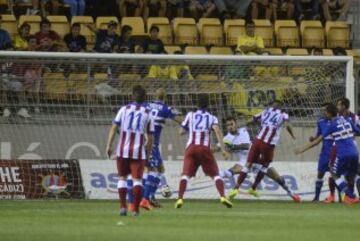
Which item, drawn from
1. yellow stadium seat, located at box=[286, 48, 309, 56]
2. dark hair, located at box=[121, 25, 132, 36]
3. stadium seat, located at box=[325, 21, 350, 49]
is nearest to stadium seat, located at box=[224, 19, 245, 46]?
yellow stadium seat, located at box=[286, 48, 309, 56]

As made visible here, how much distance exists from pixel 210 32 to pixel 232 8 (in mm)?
1858

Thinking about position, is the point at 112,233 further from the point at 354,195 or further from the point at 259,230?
the point at 354,195

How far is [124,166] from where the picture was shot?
16.9m

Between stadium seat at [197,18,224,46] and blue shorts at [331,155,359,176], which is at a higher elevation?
stadium seat at [197,18,224,46]

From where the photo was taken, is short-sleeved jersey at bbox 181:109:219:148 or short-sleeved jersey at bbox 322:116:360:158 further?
short-sleeved jersey at bbox 322:116:360:158

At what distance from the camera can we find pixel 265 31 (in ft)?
92.1

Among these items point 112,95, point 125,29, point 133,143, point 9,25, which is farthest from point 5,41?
point 133,143

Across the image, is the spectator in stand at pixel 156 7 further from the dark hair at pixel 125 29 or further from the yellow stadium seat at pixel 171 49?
the dark hair at pixel 125 29

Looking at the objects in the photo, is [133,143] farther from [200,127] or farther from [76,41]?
[76,41]

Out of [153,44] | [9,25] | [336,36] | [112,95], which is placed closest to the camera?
[112,95]

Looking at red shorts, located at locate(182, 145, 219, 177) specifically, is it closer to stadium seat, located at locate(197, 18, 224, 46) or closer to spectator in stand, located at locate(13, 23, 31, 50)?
spectator in stand, located at locate(13, 23, 31, 50)

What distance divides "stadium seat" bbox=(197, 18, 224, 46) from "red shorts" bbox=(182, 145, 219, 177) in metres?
8.08

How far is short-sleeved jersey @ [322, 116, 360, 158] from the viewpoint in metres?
22.6

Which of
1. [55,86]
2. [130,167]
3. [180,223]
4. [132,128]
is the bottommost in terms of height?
[180,223]
